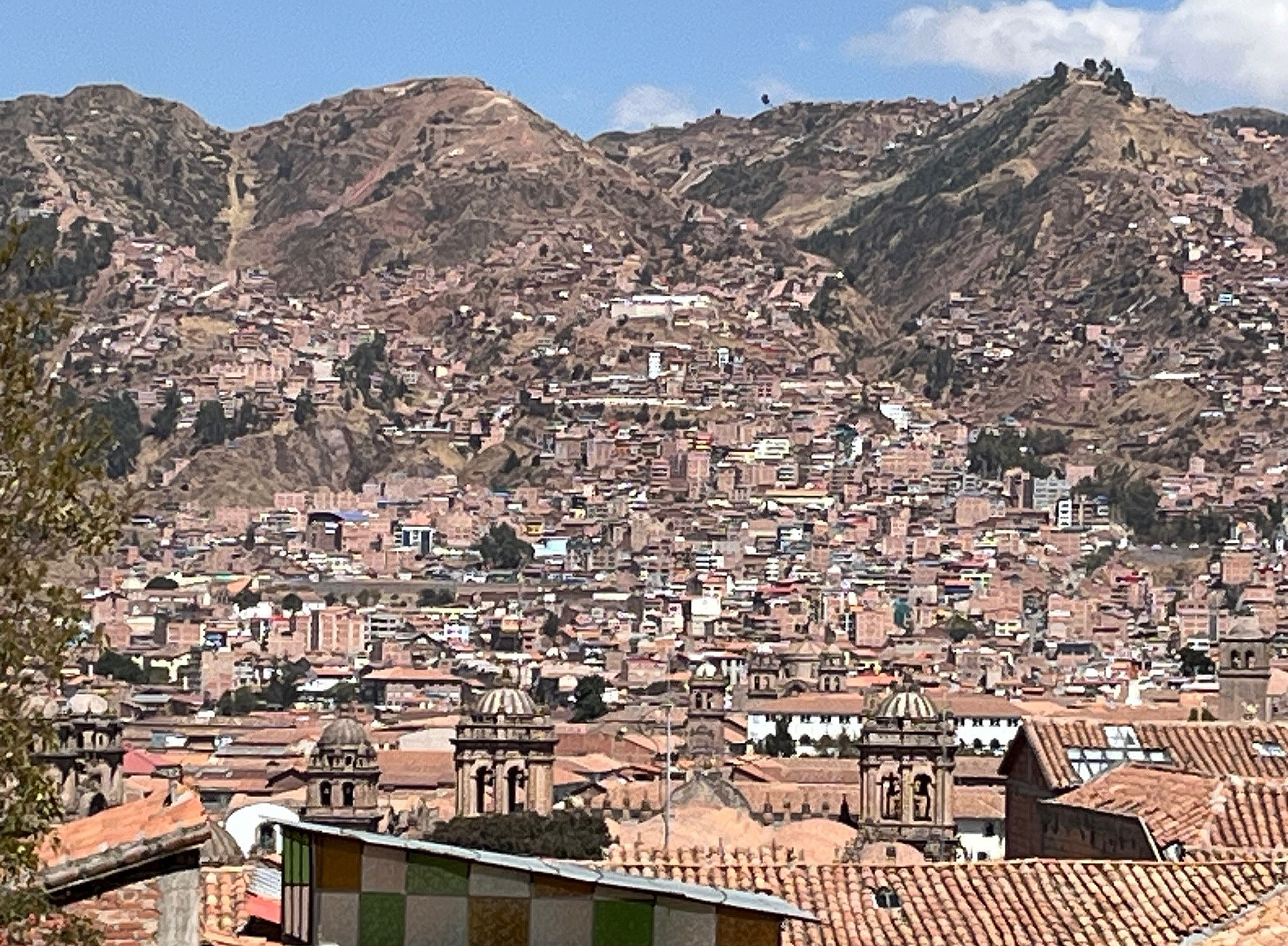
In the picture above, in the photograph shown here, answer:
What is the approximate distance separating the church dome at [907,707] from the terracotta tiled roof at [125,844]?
48690 mm

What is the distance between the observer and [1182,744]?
30.3 m

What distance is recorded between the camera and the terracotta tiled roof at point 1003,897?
50.0 ft

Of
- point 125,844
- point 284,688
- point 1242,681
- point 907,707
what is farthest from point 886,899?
point 284,688

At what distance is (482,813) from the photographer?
58.9 meters

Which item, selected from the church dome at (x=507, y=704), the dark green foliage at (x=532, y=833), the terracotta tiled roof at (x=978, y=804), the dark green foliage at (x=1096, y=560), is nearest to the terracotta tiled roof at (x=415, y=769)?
the church dome at (x=507, y=704)

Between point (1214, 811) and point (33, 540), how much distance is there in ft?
46.9

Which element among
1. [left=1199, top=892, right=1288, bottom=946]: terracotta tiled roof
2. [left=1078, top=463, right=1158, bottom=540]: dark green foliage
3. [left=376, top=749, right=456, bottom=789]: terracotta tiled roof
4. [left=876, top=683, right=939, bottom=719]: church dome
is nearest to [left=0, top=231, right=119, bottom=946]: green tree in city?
[left=1199, top=892, right=1288, bottom=946]: terracotta tiled roof

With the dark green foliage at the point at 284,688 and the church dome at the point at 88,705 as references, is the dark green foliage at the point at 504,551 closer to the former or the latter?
the dark green foliage at the point at 284,688

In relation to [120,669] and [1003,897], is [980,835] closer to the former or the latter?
[1003,897]

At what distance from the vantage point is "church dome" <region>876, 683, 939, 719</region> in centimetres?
5853

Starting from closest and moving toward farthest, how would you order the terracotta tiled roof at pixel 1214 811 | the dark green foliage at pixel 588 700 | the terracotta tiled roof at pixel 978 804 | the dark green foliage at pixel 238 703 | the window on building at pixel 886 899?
1. the window on building at pixel 886 899
2. the terracotta tiled roof at pixel 1214 811
3. the terracotta tiled roof at pixel 978 804
4. the dark green foliage at pixel 588 700
5. the dark green foliage at pixel 238 703

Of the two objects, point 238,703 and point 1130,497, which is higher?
point 1130,497

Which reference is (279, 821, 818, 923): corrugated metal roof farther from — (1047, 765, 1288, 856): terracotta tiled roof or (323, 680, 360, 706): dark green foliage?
(323, 680, 360, 706): dark green foliage

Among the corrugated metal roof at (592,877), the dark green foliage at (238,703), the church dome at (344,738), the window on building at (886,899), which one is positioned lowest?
the dark green foliage at (238,703)
